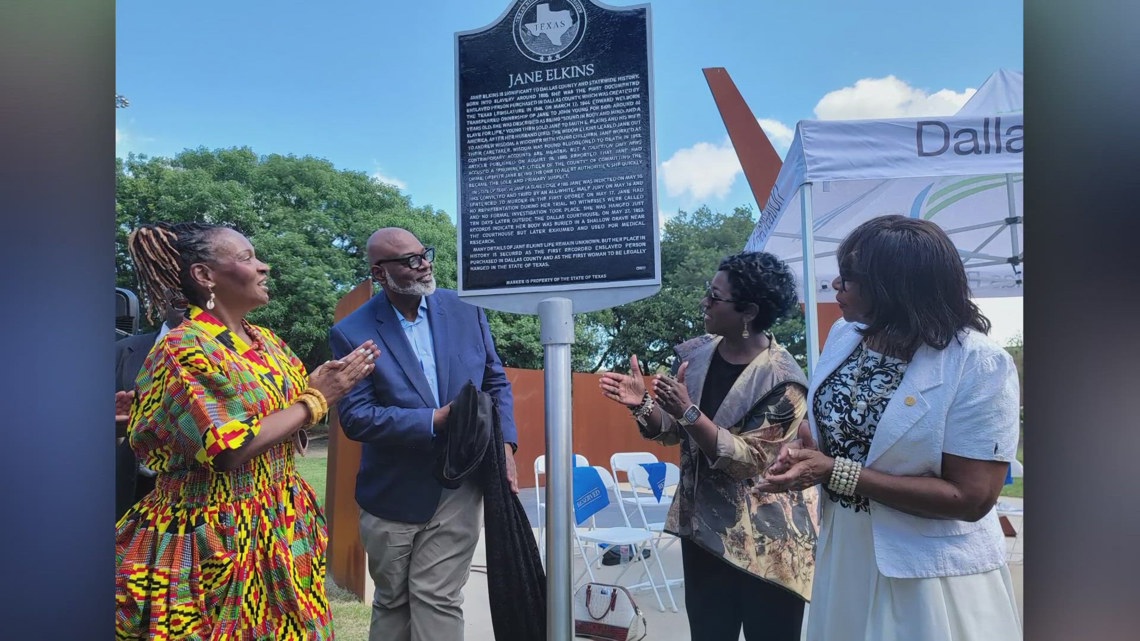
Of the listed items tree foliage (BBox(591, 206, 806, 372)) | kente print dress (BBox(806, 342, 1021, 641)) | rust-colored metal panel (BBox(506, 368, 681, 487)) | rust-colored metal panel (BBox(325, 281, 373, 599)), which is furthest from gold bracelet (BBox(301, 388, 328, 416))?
tree foliage (BBox(591, 206, 806, 372))

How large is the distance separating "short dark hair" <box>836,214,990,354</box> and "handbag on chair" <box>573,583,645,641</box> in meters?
2.69

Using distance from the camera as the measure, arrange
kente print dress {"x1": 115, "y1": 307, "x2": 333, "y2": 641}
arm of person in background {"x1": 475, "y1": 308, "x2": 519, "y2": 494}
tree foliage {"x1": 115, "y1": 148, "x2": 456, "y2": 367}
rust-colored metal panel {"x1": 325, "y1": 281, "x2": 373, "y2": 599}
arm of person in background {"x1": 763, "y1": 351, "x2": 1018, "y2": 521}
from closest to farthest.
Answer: arm of person in background {"x1": 763, "y1": 351, "x2": 1018, "y2": 521} < kente print dress {"x1": 115, "y1": 307, "x2": 333, "y2": 641} < arm of person in background {"x1": 475, "y1": 308, "x2": 519, "y2": 494} < rust-colored metal panel {"x1": 325, "y1": 281, "x2": 373, "y2": 599} < tree foliage {"x1": 115, "y1": 148, "x2": 456, "y2": 367}

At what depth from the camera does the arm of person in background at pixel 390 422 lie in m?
3.16

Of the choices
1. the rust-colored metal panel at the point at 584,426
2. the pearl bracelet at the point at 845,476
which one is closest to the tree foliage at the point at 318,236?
the rust-colored metal panel at the point at 584,426

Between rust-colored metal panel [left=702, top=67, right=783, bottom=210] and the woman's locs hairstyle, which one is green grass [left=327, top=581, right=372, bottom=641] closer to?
the woman's locs hairstyle

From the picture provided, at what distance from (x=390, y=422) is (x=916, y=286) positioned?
211 cm

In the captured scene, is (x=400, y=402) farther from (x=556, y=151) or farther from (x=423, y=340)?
(x=556, y=151)

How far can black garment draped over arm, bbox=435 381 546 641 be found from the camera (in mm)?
3125

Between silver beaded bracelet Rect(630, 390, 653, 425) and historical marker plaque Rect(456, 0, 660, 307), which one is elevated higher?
historical marker plaque Rect(456, 0, 660, 307)

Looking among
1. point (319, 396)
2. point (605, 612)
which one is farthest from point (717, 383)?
point (605, 612)
